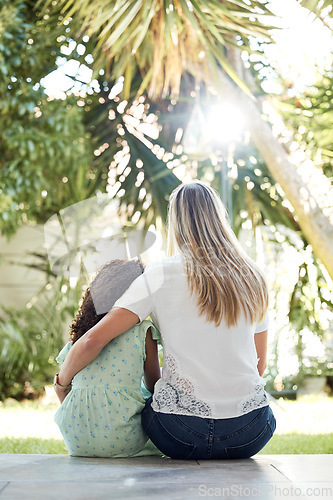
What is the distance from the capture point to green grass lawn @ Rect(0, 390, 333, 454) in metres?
3.35

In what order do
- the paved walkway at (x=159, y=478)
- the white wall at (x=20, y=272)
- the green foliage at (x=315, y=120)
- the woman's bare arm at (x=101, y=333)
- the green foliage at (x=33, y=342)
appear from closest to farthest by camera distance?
the paved walkway at (x=159, y=478), the woman's bare arm at (x=101, y=333), the green foliage at (x=315, y=120), the green foliage at (x=33, y=342), the white wall at (x=20, y=272)

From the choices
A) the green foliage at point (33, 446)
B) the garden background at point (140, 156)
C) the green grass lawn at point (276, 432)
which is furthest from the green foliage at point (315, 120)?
the green foliage at point (33, 446)

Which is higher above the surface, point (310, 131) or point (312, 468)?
point (310, 131)

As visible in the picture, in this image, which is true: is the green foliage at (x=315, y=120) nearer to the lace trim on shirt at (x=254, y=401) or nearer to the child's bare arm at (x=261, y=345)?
the child's bare arm at (x=261, y=345)

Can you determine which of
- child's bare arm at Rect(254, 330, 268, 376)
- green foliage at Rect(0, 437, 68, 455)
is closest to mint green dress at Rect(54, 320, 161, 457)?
child's bare arm at Rect(254, 330, 268, 376)

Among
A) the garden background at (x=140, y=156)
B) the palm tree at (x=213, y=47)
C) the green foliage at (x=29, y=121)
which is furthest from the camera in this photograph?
the green foliage at (x=29, y=121)

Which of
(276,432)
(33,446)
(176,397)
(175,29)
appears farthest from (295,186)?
(176,397)

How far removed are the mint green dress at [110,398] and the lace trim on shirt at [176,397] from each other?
9 cm

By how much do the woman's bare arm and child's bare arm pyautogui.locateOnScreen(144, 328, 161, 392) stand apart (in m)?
0.14

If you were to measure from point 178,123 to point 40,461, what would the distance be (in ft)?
14.4

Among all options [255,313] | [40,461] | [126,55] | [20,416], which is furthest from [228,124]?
[40,461]

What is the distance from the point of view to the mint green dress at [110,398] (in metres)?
2.08

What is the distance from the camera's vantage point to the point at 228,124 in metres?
4.83

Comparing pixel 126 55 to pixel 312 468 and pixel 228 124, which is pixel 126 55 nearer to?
pixel 228 124
